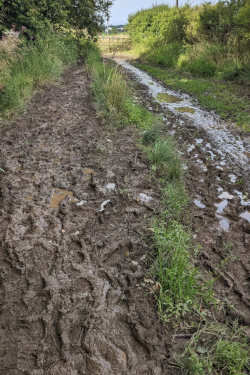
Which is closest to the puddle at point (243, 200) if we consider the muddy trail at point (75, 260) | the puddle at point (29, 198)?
the muddy trail at point (75, 260)

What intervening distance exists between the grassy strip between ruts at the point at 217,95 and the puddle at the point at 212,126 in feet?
0.90

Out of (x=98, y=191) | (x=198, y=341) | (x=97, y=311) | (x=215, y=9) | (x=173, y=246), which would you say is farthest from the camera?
(x=215, y=9)

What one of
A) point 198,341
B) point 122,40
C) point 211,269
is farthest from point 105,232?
point 122,40

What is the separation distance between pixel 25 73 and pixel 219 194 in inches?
191

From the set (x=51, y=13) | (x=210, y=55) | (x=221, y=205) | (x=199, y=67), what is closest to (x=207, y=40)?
(x=210, y=55)

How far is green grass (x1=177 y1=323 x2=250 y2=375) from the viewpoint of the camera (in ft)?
4.67

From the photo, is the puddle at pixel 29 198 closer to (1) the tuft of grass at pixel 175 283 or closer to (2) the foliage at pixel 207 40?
(1) the tuft of grass at pixel 175 283

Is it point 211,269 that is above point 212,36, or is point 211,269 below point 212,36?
below

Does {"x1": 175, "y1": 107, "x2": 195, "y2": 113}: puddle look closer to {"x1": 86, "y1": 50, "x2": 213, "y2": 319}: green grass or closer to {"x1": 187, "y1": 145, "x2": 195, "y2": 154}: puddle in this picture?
{"x1": 86, "y1": 50, "x2": 213, "y2": 319}: green grass

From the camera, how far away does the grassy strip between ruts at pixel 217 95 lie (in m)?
5.76

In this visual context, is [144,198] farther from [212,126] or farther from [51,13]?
[51,13]

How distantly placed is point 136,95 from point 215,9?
6491 millimetres

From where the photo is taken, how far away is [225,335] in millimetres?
1644

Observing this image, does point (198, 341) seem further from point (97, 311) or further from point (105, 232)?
point (105, 232)
